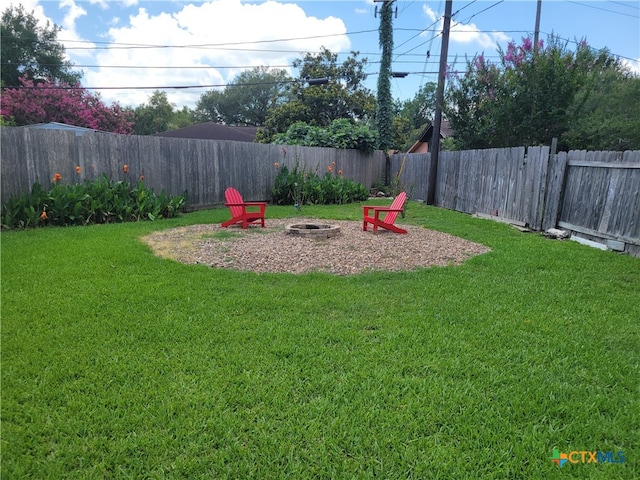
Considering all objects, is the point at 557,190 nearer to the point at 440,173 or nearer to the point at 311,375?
the point at 440,173

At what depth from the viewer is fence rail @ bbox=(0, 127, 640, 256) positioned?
580cm

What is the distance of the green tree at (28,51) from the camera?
2380cm

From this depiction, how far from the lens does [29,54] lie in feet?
80.7

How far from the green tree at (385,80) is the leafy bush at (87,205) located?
9.93 metres

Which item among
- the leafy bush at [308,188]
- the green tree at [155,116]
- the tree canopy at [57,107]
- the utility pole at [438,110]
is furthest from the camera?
the green tree at [155,116]

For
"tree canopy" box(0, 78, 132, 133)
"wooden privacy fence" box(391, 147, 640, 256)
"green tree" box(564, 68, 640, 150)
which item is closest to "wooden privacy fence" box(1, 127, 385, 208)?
"wooden privacy fence" box(391, 147, 640, 256)

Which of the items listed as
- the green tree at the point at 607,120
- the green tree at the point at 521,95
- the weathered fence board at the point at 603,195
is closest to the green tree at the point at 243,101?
the green tree at the point at 521,95

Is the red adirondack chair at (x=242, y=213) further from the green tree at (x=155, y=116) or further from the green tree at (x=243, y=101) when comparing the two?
the green tree at (x=243, y=101)

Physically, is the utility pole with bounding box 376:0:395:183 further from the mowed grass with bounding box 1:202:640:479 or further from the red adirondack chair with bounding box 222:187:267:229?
the mowed grass with bounding box 1:202:640:479

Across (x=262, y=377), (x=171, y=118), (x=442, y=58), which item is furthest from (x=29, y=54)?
(x=262, y=377)

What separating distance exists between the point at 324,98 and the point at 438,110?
40.3ft

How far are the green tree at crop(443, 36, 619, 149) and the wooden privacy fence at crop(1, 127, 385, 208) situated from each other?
4064 millimetres

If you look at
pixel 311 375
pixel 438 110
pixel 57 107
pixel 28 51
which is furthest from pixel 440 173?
pixel 28 51

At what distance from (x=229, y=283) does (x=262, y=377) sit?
180cm
